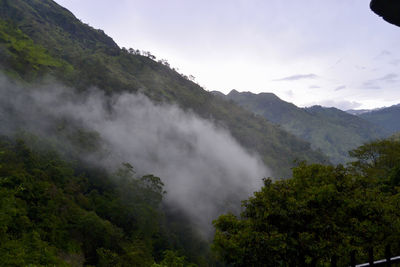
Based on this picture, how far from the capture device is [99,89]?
73.2 m

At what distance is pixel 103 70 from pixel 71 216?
55.6m

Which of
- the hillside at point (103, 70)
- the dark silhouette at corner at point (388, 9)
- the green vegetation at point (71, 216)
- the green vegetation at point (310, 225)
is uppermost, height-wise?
the hillside at point (103, 70)

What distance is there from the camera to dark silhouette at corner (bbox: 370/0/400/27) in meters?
Result: 3.21

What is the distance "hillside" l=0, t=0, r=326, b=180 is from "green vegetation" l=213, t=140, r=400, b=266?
58647 mm

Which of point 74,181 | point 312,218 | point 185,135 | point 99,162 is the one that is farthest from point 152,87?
point 312,218

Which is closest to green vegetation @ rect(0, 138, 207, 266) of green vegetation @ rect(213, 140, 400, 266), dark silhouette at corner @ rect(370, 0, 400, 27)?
green vegetation @ rect(213, 140, 400, 266)

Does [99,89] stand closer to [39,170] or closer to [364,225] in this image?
[39,170]

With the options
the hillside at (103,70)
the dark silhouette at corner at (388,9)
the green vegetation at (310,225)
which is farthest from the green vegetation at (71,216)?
the hillside at (103,70)

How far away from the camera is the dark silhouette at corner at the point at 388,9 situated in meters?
3.21

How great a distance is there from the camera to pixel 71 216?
2977 cm

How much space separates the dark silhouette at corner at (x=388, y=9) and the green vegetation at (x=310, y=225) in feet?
18.5

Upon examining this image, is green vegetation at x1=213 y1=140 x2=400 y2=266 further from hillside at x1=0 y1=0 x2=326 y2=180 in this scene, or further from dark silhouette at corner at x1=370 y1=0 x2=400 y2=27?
hillside at x1=0 y1=0 x2=326 y2=180

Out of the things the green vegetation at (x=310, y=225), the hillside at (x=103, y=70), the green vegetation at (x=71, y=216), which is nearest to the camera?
the green vegetation at (x=310, y=225)

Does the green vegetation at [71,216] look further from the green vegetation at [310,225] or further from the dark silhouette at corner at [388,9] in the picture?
the dark silhouette at corner at [388,9]
